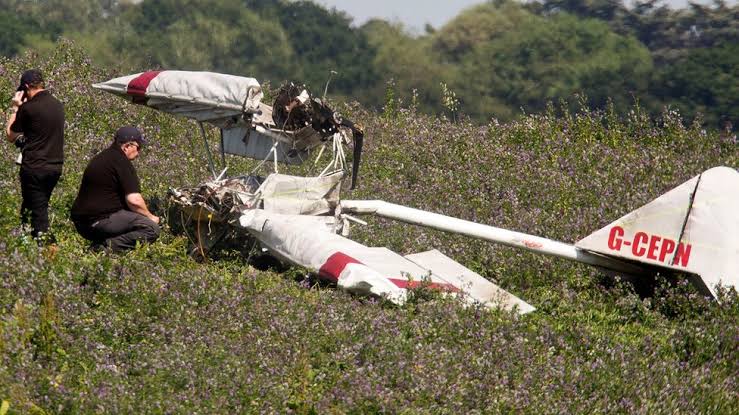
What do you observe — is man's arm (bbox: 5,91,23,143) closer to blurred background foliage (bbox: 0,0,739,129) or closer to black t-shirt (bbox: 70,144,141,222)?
black t-shirt (bbox: 70,144,141,222)

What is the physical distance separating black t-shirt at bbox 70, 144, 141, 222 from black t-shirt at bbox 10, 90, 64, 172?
1.72 ft

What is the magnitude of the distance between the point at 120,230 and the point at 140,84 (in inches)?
73.4

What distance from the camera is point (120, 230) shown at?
9.42 m

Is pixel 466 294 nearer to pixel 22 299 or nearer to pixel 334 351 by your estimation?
pixel 334 351

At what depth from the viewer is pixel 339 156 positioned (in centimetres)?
1100

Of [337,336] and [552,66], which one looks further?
[552,66]

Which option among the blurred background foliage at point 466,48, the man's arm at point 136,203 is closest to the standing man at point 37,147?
the man's arm at point 136,203

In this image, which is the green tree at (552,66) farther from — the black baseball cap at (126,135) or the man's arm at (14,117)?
the black baseball cap at (126,135)

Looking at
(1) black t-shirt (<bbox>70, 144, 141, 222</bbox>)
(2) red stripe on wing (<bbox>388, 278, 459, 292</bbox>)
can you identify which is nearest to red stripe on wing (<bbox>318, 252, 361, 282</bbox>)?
(2) red stripe on wing (<bbox>388, 278, 459, 292</bbox>)

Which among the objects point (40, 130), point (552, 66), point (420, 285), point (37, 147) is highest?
point (40, 130)

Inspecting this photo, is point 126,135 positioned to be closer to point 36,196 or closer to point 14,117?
point 36,196

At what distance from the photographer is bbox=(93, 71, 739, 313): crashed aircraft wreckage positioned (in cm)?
953

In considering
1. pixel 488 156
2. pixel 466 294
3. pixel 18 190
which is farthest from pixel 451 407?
pixel 488 156

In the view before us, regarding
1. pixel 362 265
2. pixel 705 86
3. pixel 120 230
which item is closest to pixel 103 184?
pixel 120 230
